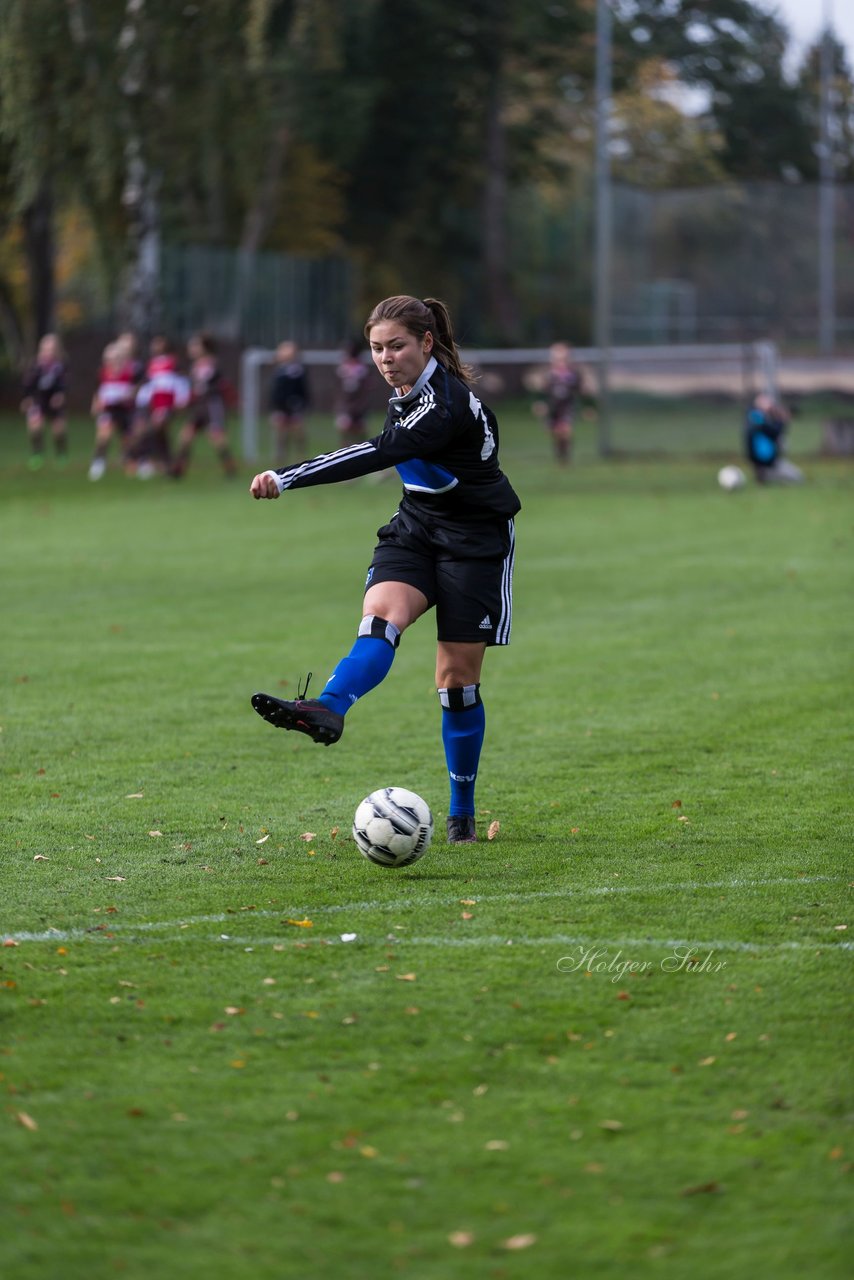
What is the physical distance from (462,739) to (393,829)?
66cm

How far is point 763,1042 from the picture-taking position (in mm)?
4090

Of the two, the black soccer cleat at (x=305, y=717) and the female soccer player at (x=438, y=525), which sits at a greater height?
the female soccer player at (x=438, y=525)

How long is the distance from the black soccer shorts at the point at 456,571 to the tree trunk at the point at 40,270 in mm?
31406

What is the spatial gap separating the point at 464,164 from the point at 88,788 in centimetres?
4620

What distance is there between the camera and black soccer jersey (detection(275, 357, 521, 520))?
5.72m

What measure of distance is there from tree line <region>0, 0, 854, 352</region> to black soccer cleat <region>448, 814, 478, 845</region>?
69.0 ft

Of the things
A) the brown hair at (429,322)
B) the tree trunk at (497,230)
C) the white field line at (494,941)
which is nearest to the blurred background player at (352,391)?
the tree trunk at (497,230)

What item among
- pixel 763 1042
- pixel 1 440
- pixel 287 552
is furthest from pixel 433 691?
pixel 1 440

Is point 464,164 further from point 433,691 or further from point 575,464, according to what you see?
point 433,691

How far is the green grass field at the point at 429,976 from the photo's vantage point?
3254mm

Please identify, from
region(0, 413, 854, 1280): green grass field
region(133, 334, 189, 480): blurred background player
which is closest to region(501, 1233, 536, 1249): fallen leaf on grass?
region(0, 413, 854, 1280): green grass field

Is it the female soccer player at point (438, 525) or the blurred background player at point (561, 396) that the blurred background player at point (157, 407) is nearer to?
the blurred background player at point (561, 396)

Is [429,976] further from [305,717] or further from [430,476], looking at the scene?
[430,476]

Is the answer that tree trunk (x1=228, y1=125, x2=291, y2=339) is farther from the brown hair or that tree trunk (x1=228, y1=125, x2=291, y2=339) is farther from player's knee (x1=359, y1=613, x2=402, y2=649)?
player's knee (x1=359, y1=613, x2=402, y2=649)
